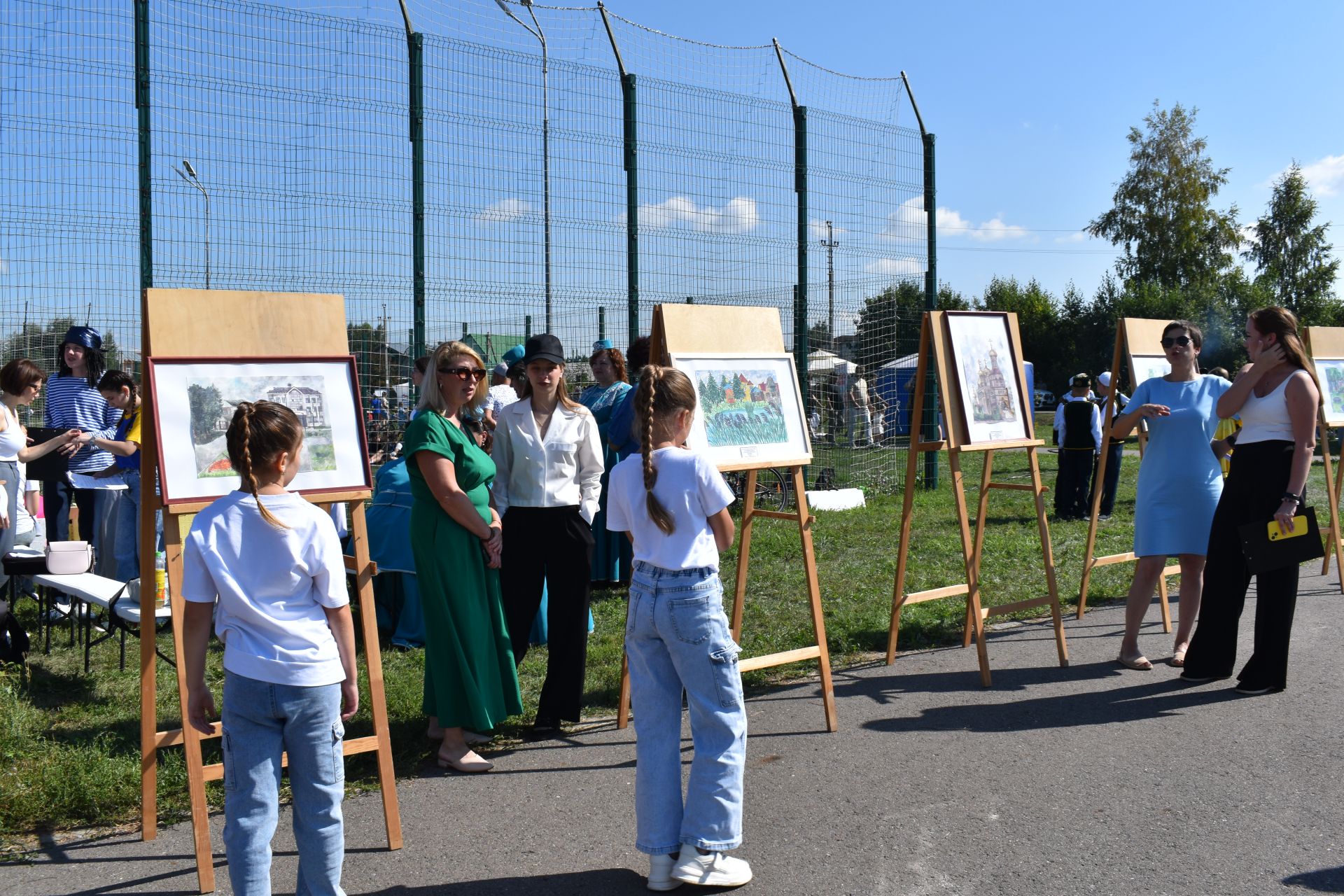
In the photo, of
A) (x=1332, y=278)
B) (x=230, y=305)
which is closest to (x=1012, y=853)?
(x=230, y=305)

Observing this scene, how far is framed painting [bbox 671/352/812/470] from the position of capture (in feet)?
17.3

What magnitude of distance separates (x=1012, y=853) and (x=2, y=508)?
633 centimetres

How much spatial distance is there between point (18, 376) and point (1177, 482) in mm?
7447

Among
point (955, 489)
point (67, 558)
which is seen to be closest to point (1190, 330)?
point (955, 489)

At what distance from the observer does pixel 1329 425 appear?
9.05 meters

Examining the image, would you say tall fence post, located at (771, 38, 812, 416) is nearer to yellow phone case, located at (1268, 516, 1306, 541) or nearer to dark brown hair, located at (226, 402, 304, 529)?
yellow phone case, located at (1268, 516, 1306, 541)

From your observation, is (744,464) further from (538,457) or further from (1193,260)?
(1193,260)

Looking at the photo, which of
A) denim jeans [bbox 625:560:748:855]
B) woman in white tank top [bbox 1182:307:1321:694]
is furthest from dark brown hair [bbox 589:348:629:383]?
denim jeans [bbox 625:560:748:855]

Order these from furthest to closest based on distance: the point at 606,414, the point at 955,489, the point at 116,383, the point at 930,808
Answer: the point at 116,383 < the point at 606,414 < the point at 955,489 < the point at 930,808

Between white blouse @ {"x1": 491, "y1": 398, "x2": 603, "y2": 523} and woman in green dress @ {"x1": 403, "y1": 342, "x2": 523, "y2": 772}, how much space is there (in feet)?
1.04

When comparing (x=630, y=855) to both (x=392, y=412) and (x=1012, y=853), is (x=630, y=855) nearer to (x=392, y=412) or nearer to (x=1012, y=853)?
(x=1012, y=853)

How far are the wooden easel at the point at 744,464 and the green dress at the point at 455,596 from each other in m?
0.70

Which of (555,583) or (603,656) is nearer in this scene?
(555,583)

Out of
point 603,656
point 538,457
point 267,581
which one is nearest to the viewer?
point 267,581
